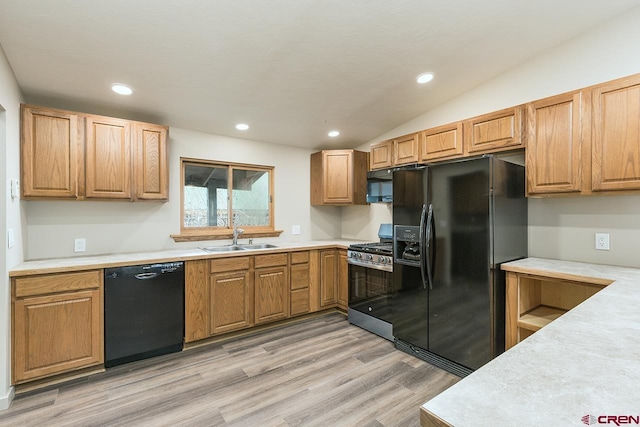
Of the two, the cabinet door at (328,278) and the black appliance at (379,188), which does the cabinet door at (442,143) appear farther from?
the cabinet door at (328,278)

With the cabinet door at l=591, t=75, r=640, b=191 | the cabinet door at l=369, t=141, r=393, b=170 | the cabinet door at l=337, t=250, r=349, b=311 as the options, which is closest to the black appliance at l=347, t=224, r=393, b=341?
the cabinet door at l=337, t=250, r=349, b=311

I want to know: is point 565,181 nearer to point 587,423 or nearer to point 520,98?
point 520,98

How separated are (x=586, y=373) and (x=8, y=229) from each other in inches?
122

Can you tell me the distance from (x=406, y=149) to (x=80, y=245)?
3.39 m

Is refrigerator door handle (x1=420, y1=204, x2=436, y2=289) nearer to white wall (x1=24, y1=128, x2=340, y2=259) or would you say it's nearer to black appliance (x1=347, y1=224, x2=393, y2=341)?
black appliance (x1=347, y1=224, x2=393, y2=341)

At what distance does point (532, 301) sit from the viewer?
2.39m

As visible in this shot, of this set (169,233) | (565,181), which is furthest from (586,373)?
(169,233)

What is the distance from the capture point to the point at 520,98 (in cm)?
270

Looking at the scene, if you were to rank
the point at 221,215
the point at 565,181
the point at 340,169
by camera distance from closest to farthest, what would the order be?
the point at 565,181
the point at 221,215
the point at 340,169

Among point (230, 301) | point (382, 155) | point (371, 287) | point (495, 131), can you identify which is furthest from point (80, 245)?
point (495, 131)

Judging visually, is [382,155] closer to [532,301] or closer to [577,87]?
[577,87]

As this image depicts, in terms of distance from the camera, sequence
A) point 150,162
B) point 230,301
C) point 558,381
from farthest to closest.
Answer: point 230,301
point 150,162
point 558,381

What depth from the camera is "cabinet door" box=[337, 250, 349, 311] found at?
3693 mm

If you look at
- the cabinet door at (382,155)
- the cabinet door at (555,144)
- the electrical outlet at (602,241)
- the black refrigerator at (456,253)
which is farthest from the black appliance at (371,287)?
the electrical outlet at (602,241)
